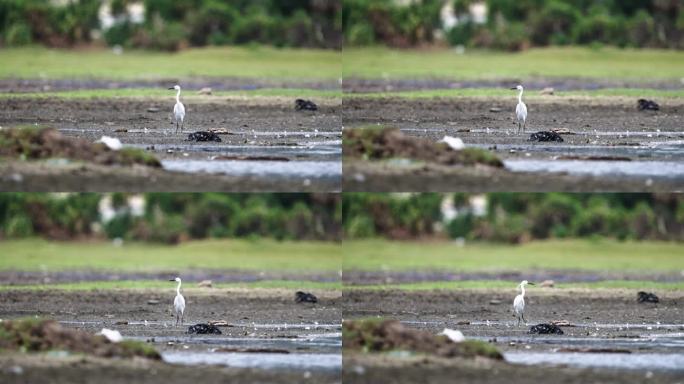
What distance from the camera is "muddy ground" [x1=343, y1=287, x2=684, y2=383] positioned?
25.9 ft

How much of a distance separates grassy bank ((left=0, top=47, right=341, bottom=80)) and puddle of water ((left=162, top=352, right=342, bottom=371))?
1627 mm

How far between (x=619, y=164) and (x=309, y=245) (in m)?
1.85

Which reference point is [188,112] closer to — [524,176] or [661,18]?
[524,176]

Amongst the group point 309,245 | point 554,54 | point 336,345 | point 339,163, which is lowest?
point 336,345

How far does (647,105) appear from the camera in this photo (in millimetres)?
8094

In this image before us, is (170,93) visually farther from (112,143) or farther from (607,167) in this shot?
(607,167)

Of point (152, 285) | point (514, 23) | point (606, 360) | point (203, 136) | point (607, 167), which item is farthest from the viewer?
point (514, 23)

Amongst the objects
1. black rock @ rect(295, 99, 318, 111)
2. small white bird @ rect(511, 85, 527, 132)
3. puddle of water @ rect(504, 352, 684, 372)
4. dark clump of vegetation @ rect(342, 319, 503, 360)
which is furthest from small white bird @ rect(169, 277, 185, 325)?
small white bird @ rect(511, 85, 527, 132)

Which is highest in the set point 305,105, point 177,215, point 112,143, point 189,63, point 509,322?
point 189,63

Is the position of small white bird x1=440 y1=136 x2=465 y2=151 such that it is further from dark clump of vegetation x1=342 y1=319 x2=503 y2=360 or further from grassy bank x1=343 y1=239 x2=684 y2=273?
dark clump of vegetation x1=342 y1=319 x2=503 y2=360

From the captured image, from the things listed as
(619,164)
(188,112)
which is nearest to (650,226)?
(619,164)

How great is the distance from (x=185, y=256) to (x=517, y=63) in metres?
2.27

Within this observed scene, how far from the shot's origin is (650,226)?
8109 millimetres

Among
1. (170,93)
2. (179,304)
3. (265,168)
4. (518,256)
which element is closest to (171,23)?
(170,93)
